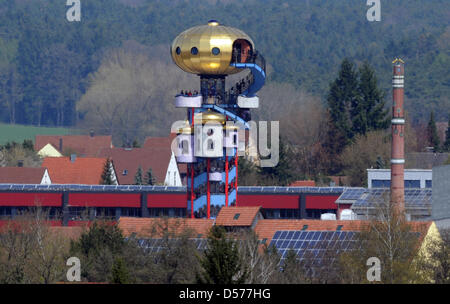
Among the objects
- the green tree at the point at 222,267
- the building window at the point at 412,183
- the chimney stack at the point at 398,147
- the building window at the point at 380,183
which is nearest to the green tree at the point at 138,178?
the building window at the point at 380,183

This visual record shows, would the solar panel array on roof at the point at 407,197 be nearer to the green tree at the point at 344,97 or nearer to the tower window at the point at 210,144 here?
the tower window at the point at 210,144

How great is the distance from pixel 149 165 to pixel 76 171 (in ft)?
18.9

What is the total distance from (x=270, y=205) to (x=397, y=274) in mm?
28520

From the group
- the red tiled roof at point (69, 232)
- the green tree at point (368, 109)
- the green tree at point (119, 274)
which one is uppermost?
the green tree at point (368, 109)

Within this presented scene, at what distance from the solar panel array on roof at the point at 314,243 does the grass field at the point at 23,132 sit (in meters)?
96.1

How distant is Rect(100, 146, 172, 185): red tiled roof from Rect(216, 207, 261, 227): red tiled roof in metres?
34.7

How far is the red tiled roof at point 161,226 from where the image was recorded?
48625mm

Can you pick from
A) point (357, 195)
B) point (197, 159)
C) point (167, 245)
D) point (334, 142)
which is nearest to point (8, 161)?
point (334, 142)

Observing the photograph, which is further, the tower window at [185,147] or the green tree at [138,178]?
the green tree at [138,178]

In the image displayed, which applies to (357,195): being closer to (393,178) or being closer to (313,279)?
(393,178)

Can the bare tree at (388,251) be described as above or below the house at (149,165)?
below

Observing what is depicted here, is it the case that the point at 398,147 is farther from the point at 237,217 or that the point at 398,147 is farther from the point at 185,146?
the point at 185,146

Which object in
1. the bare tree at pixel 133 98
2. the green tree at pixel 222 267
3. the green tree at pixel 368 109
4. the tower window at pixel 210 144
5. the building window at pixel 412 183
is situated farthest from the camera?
the bare tree at pixel 133 98

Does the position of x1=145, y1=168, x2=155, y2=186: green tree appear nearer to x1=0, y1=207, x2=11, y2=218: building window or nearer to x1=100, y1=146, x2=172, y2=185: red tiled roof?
x1=100, y1=146, x2=172, y2=185: red tiled roof
